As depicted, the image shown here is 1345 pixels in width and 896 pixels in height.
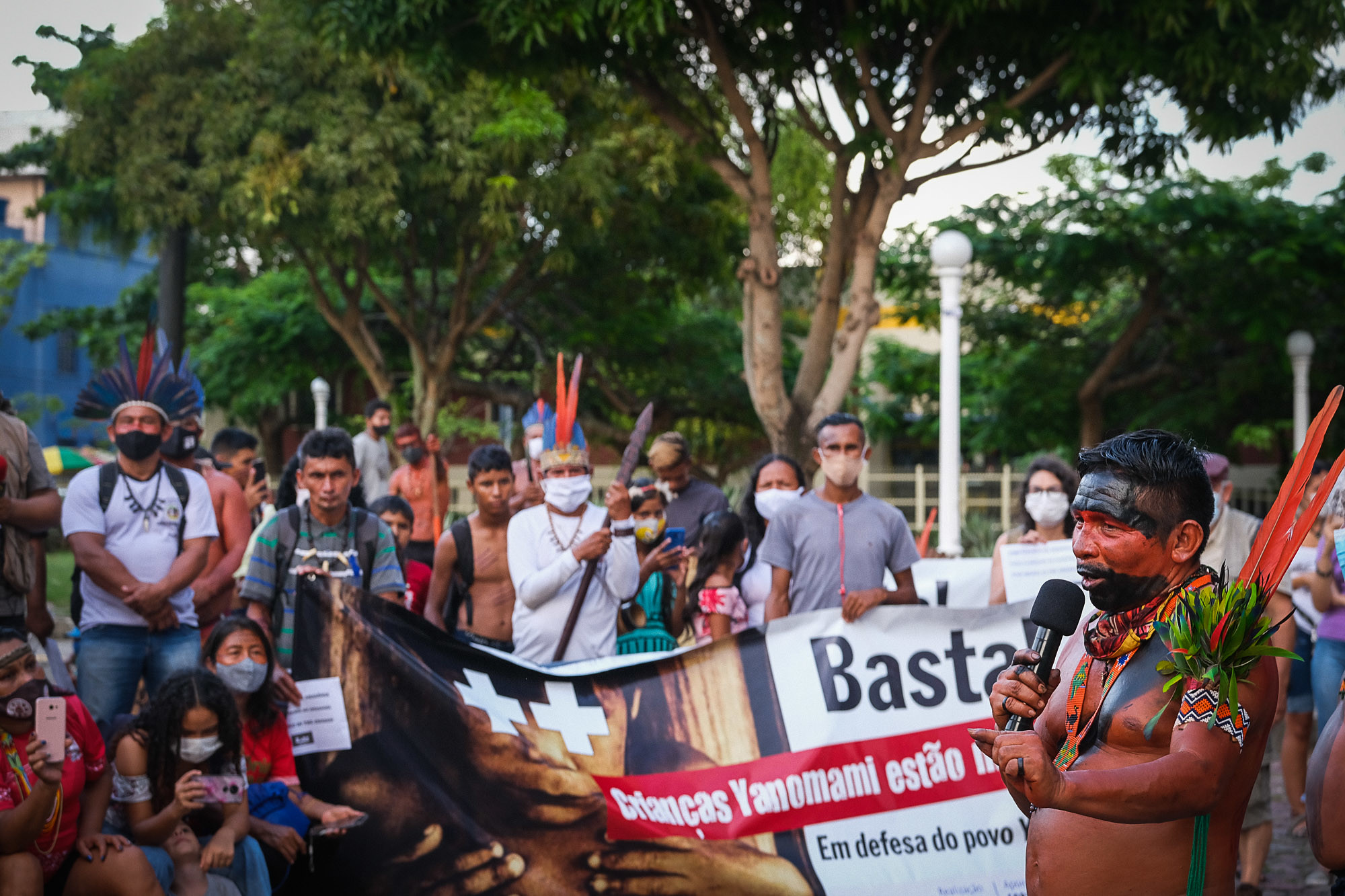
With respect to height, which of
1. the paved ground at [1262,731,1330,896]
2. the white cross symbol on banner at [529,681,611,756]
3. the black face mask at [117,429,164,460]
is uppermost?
the black face mask at [117,429,164,460]

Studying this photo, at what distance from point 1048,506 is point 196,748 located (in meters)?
4.07

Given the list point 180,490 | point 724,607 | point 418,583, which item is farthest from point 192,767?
point 418,583

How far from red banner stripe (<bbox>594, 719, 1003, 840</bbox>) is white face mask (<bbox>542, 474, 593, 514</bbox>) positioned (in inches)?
53.5

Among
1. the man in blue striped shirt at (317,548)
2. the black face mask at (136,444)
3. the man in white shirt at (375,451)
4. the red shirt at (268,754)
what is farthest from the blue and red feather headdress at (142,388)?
the man in white shirt at (375,451)

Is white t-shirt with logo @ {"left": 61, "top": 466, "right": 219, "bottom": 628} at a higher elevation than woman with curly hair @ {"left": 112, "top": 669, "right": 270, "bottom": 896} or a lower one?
higher

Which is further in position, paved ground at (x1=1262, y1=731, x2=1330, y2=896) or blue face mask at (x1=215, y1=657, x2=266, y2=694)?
paved ground at (x1=1262, y1=731, x2=1330, y2=896)

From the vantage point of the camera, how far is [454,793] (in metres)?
5.20

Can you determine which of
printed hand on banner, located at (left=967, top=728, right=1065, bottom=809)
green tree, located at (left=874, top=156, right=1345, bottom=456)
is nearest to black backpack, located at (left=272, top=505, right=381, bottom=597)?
printed hand on banner, located at (left=967, top=728, right=1065, bottom=809)

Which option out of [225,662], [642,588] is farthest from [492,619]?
[225,662]

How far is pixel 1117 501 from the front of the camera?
2.65 metres

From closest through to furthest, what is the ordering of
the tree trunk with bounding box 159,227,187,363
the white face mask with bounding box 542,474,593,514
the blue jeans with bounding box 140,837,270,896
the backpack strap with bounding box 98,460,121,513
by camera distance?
1. the blue jeans with bounding box 140,837,270,896
2. the backpack strap with bounding box 98,460,121,513
3. the white face mask with bounding box 542,474,593,514
4. the tree trunk with bounding box 159,227,187,363

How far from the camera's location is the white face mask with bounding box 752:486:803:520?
693cm

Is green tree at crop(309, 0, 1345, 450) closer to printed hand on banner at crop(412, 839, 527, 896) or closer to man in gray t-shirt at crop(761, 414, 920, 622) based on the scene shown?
man in gray t-shirt at crop(761, 414, 920, 622)

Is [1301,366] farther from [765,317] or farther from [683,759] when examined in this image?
[683,759]
